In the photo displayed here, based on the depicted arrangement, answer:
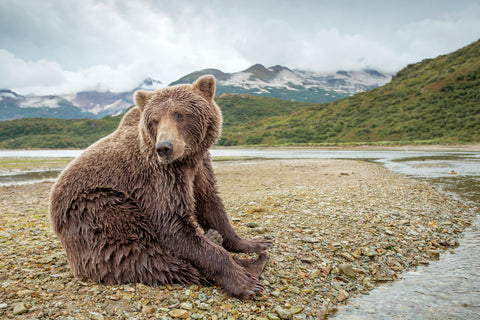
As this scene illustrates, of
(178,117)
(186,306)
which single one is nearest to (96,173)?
(178,117)

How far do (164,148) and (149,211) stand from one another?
2.86ft

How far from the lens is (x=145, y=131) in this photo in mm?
3305

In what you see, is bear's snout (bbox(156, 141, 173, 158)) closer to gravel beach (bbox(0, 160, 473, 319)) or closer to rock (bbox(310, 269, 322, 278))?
gravel beach (bbox(0, 160, 473, 319))

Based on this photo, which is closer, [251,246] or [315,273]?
[315,273]

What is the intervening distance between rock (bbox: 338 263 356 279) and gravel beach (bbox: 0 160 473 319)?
0.01m

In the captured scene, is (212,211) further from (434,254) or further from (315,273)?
(434,254)

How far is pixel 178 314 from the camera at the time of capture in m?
2.86

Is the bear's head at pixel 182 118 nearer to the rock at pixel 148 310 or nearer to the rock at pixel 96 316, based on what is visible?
the rock at pixel 148 310

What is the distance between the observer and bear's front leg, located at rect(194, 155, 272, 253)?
12.6 feet

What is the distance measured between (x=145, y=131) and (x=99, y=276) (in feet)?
5.86

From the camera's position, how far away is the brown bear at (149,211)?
3.15m

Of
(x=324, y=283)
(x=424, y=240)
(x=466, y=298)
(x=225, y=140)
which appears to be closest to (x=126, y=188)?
(x=324, y=283)

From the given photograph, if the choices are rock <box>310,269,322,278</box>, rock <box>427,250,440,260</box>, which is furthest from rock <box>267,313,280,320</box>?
rock <box>427,250,440,260</box>

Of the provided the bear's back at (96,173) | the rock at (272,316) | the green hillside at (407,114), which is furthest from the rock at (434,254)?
the green hillside at (407,114)
